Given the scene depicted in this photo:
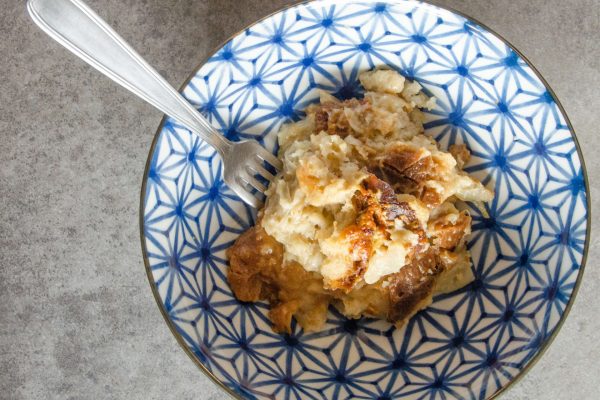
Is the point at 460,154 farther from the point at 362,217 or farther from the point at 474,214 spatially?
the point at 362,217

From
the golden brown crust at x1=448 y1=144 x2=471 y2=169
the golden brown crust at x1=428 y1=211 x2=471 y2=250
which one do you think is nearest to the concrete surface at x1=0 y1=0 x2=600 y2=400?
the golden brown crust at x1=448 y1=144 x2=471 y2=169

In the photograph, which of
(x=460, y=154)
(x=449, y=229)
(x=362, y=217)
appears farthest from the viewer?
(x=460, y=154)

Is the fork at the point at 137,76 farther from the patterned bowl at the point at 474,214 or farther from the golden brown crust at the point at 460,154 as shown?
the golden brown crust at the point at 460,154

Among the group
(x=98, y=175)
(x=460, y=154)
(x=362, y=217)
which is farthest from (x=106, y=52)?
(x=460, y=154)

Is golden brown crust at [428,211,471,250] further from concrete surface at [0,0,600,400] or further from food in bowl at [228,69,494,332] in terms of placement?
concrete surface at [0,0,600,400]

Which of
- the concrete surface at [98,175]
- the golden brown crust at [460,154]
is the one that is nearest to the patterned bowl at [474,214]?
the golden brown crust at [460,154]

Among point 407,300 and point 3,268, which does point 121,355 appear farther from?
point 407,300
